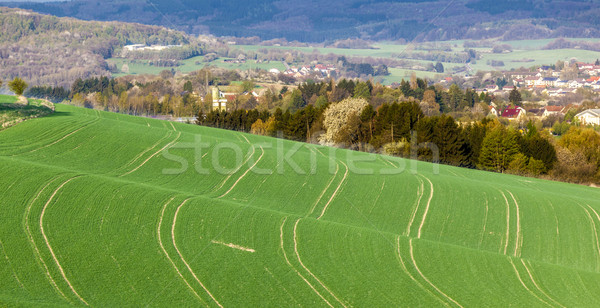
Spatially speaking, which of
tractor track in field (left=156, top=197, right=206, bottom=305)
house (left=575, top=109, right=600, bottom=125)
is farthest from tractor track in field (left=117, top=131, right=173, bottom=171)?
house (left=575, top=109, right=600, bottom=125)

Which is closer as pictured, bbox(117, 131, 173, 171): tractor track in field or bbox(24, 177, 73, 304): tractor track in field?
bbox(24, 177, 73, 304): tractor track in field

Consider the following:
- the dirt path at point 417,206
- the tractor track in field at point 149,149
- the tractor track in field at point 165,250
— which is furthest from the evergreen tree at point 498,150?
the tractor track in field at point 165,250

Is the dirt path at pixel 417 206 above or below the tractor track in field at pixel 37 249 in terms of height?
below

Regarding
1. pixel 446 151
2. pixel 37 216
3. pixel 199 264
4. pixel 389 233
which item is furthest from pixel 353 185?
pixel 446 151

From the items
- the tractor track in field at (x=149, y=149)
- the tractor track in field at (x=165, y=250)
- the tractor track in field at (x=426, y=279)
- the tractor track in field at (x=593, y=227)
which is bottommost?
the tractor track in field at (x=593, y=227)

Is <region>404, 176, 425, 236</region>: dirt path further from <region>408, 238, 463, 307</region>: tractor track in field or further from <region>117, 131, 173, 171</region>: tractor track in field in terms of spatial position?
<region>117, 131, 173, 171</region>: tractor track in field

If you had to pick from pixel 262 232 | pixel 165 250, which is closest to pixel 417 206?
pixel 262 232

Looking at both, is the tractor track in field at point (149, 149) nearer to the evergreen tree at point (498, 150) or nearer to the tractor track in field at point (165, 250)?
the tractor track in field at point (165, 250)

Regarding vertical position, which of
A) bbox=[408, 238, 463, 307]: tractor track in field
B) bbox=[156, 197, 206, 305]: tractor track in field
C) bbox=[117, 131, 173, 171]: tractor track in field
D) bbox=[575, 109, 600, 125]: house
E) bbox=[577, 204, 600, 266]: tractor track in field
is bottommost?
bbox=[575, 109, 600, 125]: house
